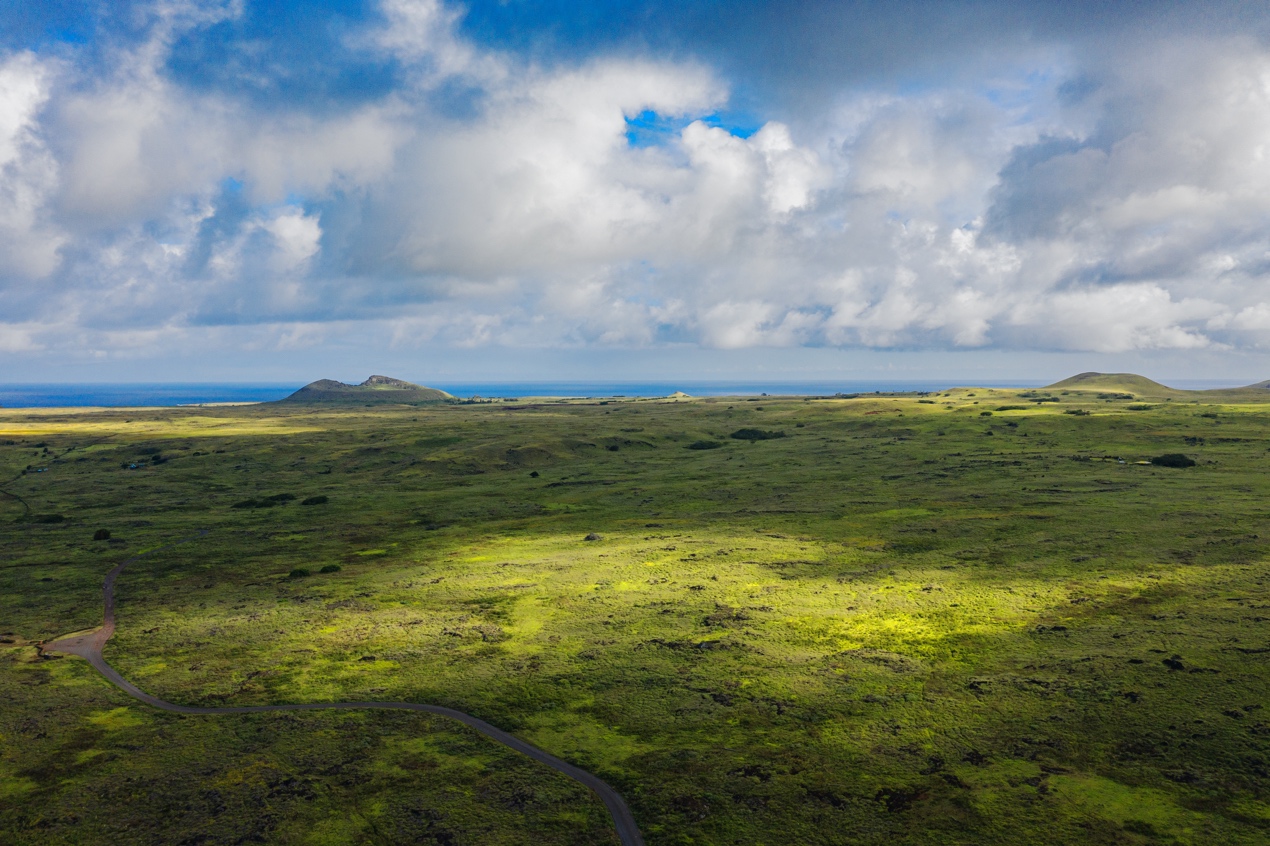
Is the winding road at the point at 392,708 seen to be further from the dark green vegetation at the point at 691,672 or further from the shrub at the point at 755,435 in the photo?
the shrub at the point at 755,435

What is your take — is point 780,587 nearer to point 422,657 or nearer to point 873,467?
point 422,657

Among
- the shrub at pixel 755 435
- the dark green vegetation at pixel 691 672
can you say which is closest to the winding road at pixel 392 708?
the dark green vegetation at pixel 691 672

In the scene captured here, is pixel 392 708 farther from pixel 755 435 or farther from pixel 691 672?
pixel 755 435

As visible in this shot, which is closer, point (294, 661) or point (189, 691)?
point (189, 691)

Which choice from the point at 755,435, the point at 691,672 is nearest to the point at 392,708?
the point at 691,672

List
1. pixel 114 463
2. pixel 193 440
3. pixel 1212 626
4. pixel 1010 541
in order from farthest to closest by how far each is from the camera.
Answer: pixel 193 440 < pixel 114 463 < pixel 1010 541 < pixel 1212 626

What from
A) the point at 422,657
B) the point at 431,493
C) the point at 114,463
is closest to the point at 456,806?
the point at 422,657

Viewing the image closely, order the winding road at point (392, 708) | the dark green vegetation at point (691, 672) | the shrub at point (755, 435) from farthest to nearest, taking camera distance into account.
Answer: the shrub at point (755, 435)
the winding road at point (392, 708)
the dark green vegetation at point (691, 672)

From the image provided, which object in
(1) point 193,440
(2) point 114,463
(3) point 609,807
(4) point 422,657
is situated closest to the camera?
(3) point 609,807
